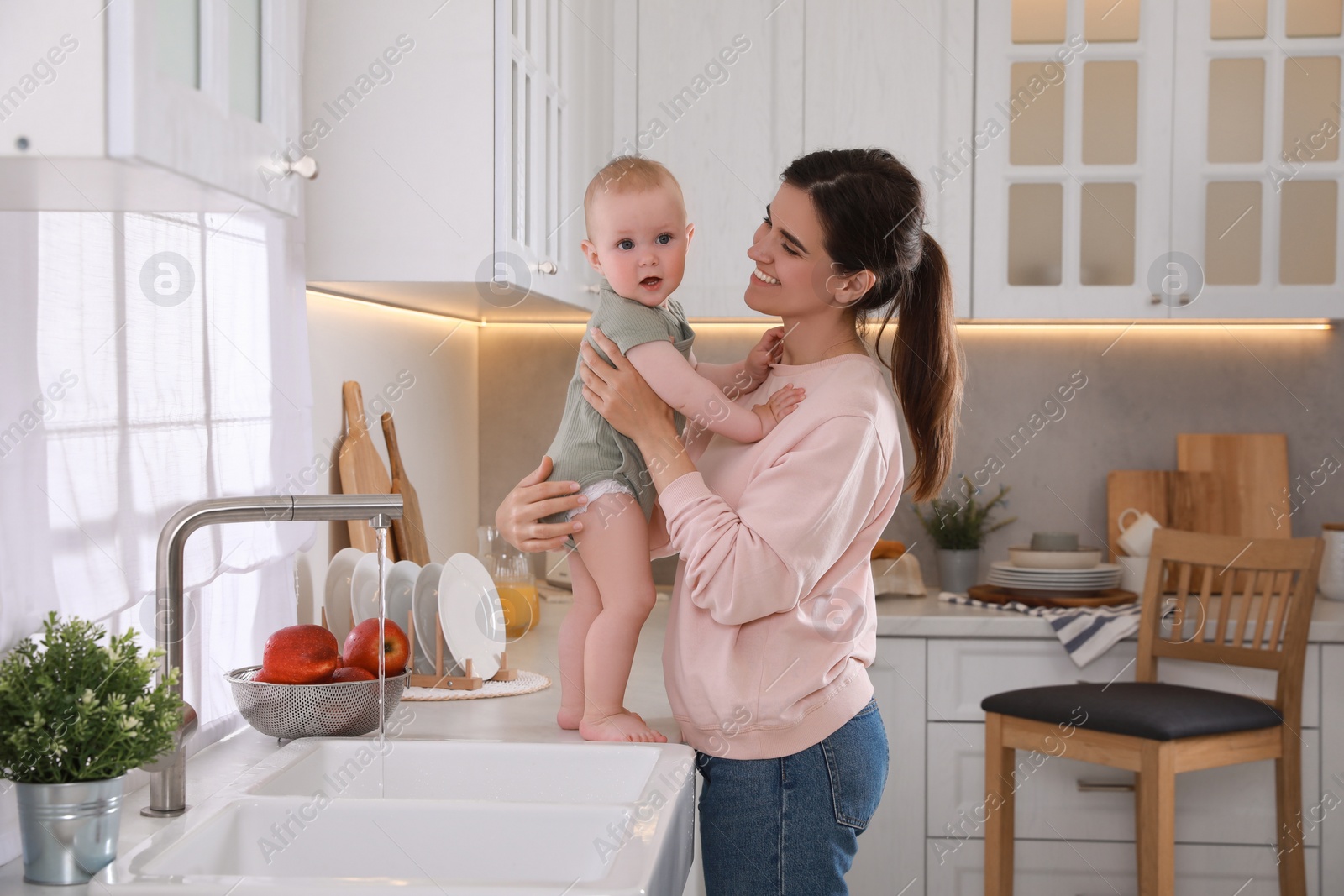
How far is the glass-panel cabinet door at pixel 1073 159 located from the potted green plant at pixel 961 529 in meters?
0.51

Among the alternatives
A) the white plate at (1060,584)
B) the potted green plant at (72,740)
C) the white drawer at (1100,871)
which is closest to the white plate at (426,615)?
the potted green plant at (72,740)

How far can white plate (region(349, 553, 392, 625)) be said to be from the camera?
5.68 ft

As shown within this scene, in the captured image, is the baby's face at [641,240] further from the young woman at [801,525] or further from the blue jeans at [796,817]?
the blue jeans at [796,817]

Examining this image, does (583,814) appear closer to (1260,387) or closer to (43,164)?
(43,164)

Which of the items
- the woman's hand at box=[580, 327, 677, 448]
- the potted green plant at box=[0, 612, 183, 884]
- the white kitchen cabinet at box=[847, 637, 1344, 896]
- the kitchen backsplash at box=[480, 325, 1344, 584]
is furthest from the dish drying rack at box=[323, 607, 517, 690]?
the kitchen backsplash at box=[480, 325, 1344, 584]

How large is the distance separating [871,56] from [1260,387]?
4.16 ft

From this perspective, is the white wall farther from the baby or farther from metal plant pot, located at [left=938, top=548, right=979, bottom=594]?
metal plant pot, located at [left=938, top=548, right=979, bottom=594]

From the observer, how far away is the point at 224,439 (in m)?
1.49

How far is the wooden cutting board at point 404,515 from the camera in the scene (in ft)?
7.14

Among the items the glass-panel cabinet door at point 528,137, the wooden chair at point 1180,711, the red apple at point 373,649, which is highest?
the glass-panel cabinet door at point 528,137

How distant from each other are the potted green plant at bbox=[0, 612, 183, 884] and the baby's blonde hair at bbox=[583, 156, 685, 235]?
2.28 ft

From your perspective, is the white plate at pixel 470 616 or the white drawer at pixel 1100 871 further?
the white drawer at pixel 1100 871

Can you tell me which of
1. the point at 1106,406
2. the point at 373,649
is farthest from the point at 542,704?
the point at 1106,406

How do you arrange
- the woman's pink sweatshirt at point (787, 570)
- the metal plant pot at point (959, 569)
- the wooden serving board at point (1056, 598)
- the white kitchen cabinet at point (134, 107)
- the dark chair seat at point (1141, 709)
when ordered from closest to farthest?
1. the white kitchen cabinet at point (134, 107)
2. the woman's pink sweatshirt at point (787, 570)
3. the dark chair seat at point (1141, 709)
4. the wooden serving board at point (1056, 598)
5. the metal plant pot at point (959, 569)
